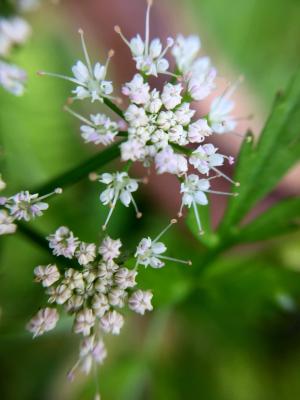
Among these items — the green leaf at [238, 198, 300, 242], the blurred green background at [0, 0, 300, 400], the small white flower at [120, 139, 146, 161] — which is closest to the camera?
the small white flower at [120, 139, 146, 161]

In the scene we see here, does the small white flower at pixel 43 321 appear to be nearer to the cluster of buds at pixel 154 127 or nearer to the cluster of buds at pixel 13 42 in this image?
the cluster of buds at pixel 154 127

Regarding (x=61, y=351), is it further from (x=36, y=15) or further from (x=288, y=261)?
(x=36, y=15)

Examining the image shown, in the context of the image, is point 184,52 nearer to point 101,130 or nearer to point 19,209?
point 101,130

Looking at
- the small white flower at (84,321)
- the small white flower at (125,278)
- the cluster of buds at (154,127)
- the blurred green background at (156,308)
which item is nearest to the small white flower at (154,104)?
the cluster of buds at (154,127)

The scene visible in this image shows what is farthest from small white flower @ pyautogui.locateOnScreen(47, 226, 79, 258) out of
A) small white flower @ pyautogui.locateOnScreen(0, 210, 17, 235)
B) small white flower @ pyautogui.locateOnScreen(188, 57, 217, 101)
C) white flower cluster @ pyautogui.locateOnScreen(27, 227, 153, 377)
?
small white flower @ pyautogui.locateOnScreen(188, 57, 217, 101)

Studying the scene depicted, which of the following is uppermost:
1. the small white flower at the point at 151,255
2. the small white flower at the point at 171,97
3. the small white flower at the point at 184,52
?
the small white flower at the point at 184,52

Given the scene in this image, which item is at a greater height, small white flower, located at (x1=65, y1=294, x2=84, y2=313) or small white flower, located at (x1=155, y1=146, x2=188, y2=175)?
small white flower, located at (x1=155, y1=146, x2=188, y2=175)

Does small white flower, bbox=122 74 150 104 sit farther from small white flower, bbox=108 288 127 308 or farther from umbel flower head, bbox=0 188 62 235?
small white flower, bbox=108 288 127 308

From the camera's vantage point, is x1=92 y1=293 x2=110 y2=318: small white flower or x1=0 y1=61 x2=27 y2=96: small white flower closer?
x1=92 y1=293 x2=110 y2=318: small white flower
